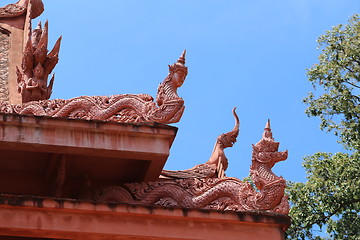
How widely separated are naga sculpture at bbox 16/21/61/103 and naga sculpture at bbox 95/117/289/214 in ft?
6.36

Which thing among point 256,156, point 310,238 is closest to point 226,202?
point 256,156

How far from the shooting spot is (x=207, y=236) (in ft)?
40.9

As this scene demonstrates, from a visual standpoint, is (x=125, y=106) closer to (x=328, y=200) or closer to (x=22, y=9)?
(x=22, y=9)

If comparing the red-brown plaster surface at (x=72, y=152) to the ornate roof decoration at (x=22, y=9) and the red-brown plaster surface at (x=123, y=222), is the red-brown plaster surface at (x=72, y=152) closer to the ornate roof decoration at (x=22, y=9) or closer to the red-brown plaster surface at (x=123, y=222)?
the red-brown plaster surface at (x=123, y=222)

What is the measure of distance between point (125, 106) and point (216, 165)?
5.76 ft

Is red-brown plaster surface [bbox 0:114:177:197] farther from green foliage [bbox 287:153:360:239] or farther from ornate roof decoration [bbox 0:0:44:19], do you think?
green foliage [bbox 287:153:360:239]

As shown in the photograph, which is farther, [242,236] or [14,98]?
[14,98]

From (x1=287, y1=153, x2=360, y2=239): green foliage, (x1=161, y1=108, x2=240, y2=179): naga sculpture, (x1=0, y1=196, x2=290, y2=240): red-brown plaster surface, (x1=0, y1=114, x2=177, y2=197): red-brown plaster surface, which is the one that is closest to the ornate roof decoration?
(x1=0, y1=114, x2=177, y2=197): red-brown plaster surface

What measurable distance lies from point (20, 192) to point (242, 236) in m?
3.40

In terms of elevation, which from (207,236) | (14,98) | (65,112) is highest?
(14,98)

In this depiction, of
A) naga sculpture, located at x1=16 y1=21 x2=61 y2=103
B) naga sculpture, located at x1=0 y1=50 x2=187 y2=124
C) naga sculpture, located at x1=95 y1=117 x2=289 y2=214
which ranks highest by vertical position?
naga sculpture, located at x1=16 y1=21 x2=61 y2=103

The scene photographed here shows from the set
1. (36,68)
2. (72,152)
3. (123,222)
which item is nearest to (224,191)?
(123,222)

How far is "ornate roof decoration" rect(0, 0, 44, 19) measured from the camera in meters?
17.1

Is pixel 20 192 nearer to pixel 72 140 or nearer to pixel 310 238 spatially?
pixel 72 140
